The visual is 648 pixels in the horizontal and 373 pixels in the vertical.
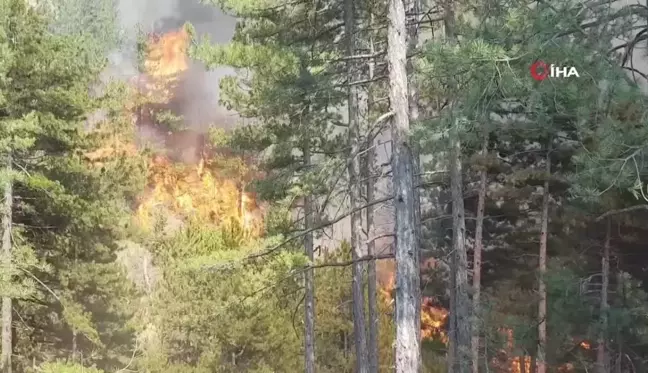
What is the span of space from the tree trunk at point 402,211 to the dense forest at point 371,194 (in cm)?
2

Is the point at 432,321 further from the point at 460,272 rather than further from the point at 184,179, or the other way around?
the point at 184,179

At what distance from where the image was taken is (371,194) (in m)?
12.3

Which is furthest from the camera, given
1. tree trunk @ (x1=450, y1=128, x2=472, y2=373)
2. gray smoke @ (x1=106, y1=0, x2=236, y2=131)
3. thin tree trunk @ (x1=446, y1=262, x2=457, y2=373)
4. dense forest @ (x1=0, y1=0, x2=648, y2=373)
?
gray smoke @ (x1=106, y1=0, x2=236, y2=131)

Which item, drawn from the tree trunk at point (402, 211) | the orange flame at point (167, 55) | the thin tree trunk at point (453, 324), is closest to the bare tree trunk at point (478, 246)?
the thin tree trunk at point (453, 324)

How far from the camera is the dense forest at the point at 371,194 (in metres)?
5.46

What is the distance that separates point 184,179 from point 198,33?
621cm

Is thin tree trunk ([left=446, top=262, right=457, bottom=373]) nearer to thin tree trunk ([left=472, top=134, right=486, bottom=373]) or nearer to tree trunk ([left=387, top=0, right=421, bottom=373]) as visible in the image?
thin tree trunk ([left=472, top=134, right=486, bottom=373])

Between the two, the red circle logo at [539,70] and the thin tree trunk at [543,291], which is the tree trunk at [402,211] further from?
the thin tree trunk at [543,291]

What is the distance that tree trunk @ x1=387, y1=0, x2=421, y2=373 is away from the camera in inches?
223

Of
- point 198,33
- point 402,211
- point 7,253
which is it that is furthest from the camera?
point 198,33

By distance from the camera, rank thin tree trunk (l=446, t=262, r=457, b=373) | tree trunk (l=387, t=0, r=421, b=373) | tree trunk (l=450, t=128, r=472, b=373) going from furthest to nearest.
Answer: thin tree trunk (l=446, t=262, r=457, b=373) < tree trunk (l=450, t=128, r=472, b=373) < tree trunk (l=387, t=0, r=421, b=373)

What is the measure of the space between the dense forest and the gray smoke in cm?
772

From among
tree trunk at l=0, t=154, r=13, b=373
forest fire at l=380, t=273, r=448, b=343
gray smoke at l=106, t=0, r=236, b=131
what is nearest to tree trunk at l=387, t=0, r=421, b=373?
tree trunk at l=0, t=154, r=13, b=373

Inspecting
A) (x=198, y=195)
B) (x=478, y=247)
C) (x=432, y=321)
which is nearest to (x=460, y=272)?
(x=478, y=247)
